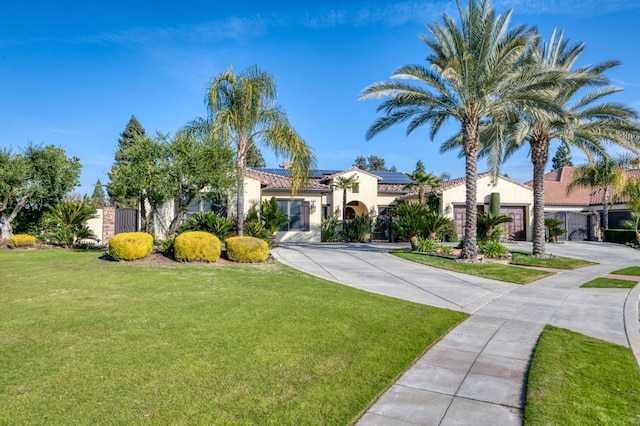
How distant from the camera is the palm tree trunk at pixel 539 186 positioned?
1753 centimetres

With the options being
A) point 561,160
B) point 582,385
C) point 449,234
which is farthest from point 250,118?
point 561,160

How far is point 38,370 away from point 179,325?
2.04 meters

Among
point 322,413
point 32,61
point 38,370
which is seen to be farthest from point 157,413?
point 32,61

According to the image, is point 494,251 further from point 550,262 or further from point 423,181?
point 423,181

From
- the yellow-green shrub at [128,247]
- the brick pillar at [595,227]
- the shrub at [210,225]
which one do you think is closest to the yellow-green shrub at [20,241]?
the shrub at [210,225]

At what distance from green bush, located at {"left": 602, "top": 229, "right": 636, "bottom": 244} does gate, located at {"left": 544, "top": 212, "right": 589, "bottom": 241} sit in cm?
131

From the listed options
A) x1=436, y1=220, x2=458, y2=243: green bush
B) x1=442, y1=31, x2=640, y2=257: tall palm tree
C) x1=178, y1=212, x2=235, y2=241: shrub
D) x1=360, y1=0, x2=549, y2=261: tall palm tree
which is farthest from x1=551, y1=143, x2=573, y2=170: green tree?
x1=178, y1=212, x2=235, y2=241: shrub

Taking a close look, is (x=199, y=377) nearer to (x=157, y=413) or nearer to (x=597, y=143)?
(x=157, y=413)

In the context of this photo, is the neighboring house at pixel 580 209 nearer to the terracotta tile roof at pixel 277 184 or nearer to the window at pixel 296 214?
the terracotta tile roof at pixel 277 184

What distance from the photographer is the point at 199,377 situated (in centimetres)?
421

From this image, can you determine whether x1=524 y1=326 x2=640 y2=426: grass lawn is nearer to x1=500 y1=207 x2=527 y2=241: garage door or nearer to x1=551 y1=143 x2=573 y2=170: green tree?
x1=500 y1=207 x2=527 y2=241: garage door

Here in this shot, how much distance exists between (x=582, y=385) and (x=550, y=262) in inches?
547

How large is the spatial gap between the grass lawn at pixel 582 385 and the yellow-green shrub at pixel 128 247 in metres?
12.0

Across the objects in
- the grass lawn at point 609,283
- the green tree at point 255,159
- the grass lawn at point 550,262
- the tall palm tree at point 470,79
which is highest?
the green tree at point 255,159
